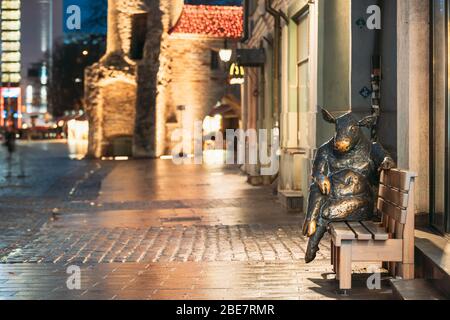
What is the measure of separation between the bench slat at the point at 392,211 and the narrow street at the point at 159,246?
68cm

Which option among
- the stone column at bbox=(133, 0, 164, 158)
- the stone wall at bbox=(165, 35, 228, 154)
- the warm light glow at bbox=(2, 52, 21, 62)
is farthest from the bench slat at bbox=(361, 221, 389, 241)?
the warm light glow at bbox=(2, 52, 21, 62)

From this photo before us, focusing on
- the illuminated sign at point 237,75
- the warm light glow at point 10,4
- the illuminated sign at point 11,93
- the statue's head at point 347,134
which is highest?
the warm light glow at point 10,4

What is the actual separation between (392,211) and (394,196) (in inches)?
5.9

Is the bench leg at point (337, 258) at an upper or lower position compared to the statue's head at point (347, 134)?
lower

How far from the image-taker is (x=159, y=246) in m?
10.8

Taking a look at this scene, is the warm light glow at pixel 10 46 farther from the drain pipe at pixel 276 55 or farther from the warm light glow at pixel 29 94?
the drain pipe at pixel 276 55

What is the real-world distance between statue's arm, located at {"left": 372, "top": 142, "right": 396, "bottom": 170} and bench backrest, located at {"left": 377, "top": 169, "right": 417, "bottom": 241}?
73 millimetres

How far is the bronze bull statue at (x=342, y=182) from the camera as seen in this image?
795 centimetres

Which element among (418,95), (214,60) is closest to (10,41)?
(214,60)

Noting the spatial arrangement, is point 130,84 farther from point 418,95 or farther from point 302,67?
point 418,95

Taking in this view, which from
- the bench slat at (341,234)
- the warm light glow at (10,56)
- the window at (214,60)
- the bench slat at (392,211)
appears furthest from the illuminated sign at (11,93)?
the bench slat at (341,234)

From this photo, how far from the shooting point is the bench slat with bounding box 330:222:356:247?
7309 mm

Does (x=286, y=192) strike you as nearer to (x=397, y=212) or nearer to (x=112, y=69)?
(x=397, y=212)

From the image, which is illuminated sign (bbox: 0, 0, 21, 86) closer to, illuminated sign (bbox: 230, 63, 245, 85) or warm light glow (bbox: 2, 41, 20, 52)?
warm light glow (bbox: 2, 41, 20, 52)
